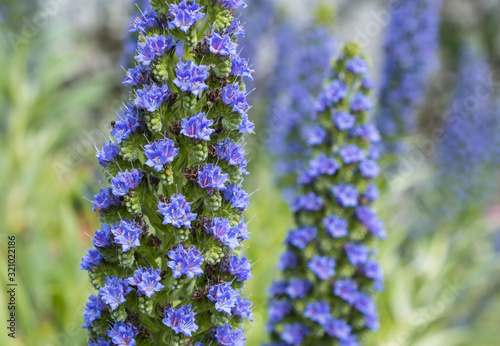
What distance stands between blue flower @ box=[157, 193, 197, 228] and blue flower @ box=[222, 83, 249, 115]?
1.28 feet

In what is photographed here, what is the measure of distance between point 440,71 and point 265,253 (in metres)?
10.4

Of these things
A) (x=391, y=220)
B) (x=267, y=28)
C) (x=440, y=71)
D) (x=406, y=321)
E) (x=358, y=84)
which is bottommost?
(x=406, y=321)

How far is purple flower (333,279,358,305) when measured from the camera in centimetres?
299

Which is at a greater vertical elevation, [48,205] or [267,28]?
[267,28]

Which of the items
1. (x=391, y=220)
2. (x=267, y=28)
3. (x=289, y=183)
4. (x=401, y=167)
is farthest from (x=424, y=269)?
(x=267, y=28)

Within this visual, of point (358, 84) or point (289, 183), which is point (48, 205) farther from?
point (358, 84)

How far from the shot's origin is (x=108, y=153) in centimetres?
193

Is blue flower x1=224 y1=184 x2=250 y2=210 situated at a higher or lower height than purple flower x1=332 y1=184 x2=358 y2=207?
lower

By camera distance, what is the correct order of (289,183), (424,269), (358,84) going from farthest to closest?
(289,183) < (424,269) < (358,84)

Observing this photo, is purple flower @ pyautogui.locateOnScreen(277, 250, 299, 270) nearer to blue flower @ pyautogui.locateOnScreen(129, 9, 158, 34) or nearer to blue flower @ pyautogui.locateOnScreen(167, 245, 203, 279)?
blue flower @ pyautogui.locateOnScreen(167, 245, 203, 279)

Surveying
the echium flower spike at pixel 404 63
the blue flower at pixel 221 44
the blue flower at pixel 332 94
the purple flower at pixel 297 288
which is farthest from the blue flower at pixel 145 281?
the echium flower spike at pixel 404 63

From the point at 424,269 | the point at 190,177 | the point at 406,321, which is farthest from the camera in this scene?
the point at 424,269

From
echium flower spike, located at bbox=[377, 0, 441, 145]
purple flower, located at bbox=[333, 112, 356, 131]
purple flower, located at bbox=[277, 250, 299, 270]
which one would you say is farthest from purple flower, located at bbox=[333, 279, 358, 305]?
echium flower spike, located at bbox=[377, 0, 441, 145]

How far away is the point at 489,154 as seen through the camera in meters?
7.17
